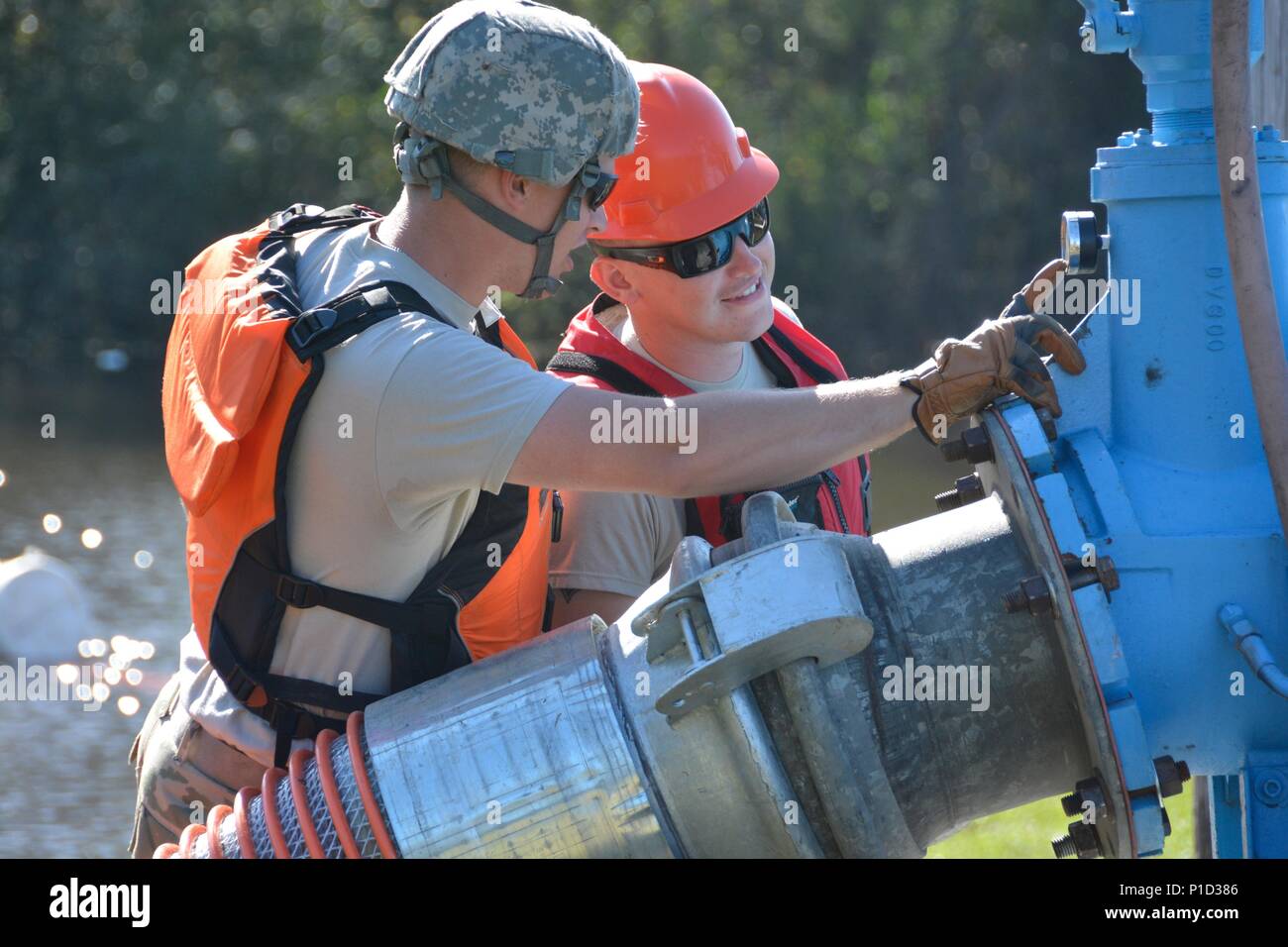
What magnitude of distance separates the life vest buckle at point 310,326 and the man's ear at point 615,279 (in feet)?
2.80

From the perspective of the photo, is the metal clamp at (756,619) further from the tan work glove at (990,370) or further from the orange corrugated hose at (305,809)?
the orange corrugated hose at (305,809)

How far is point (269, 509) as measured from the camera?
2.41 meters

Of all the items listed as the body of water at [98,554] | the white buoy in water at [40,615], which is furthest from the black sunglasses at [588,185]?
the white buoy in water at [40,615]

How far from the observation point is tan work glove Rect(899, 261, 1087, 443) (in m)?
2.30

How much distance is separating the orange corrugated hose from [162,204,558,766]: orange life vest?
0.11m

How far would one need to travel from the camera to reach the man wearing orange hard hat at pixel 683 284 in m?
3.00

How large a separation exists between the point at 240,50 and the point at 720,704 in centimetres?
2189

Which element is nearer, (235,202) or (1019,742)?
(1019,742)

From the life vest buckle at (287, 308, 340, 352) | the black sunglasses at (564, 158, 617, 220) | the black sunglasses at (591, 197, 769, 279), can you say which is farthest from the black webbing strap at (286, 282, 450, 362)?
the black sunglasses at (591, 197, 769, 279)

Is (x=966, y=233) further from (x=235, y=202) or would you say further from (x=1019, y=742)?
(x=1019, y=742)

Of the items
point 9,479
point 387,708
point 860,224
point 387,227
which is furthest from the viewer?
point 860,224

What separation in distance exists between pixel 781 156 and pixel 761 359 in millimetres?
14908
